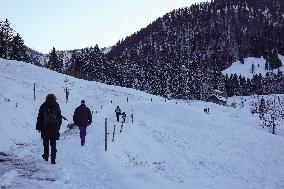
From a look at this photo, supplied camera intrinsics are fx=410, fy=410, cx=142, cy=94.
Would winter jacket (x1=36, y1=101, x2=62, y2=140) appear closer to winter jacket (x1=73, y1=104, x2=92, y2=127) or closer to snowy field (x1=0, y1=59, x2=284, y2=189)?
snowy field (x1=0, y1=59, x2=284, y2=189)

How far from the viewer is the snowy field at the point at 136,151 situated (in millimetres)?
11555

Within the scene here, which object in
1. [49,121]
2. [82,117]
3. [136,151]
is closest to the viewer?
[49,121]

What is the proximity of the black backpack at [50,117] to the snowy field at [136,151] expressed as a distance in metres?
1.31

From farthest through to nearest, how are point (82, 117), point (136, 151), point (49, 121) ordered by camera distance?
1. point (136, 151)
2. point (82, 117)
3. point (49, 121)

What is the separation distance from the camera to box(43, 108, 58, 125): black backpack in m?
12.0

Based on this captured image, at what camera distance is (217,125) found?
39.6 metres

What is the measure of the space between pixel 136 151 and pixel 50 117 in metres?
11.6

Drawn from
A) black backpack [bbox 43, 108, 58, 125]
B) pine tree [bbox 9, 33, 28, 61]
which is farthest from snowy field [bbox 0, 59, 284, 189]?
pine tree [bbox 9, 33, 28, 61]

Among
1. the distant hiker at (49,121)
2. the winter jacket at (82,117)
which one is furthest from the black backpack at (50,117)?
the winter jacket at (82,117)

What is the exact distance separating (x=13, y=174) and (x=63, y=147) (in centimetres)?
712

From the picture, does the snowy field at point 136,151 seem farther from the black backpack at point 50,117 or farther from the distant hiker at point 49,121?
the black backpack at point 50,117

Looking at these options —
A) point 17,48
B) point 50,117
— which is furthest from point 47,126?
point 17,48

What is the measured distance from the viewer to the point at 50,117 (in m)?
12.0

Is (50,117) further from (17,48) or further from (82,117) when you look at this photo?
(17,48)
